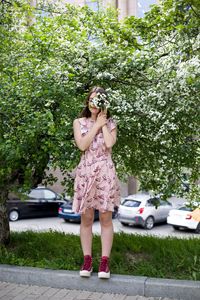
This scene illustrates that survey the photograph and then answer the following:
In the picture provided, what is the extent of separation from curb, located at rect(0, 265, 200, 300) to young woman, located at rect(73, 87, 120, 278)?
122 mm

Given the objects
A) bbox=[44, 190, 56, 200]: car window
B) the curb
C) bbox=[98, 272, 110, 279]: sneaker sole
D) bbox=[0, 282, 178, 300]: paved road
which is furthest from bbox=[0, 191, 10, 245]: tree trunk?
bbox=[44, 190, 56, 200]: car window

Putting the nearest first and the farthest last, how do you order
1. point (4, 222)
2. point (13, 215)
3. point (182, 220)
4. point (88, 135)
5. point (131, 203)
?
point (88, 135)
point (4, 222)
point (182, 220)
point (131, 203)
point (13, 215)

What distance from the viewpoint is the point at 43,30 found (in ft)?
20.4

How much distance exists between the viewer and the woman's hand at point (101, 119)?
4.18 m

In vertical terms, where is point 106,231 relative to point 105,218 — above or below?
below

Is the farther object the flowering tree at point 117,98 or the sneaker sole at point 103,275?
the flowering tree at point 117,98

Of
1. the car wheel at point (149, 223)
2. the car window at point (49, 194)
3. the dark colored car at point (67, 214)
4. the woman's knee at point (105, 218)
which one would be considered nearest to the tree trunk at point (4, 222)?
the woman's knee at point (105, 218)

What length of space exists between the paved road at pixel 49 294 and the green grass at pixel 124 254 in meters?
0.42

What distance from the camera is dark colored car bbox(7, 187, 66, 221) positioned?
20606 millimetres

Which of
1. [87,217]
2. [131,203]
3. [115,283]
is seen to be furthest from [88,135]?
[131,203]

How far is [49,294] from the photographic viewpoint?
420 centimetres

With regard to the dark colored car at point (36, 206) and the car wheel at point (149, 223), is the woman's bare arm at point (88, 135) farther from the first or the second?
the dark colored car at point (36, 206)

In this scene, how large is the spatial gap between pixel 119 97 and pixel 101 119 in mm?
1051

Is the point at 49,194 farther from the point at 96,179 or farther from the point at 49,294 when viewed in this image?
the point at 96,179
